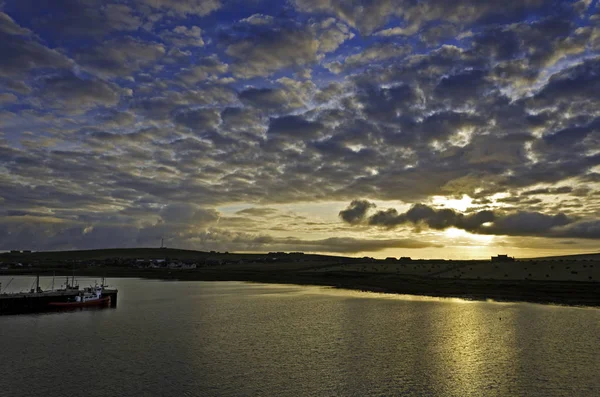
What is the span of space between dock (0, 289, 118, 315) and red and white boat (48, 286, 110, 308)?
1.43 metres

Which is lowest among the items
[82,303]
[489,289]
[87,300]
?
[82,303]

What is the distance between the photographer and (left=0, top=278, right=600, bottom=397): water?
132ft

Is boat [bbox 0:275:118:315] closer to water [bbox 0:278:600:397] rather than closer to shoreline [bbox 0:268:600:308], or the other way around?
water [bbox 0:278:600:397]

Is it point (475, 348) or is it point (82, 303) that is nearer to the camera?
point (475, 348)

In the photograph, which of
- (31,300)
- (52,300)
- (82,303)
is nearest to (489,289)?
(82,303)

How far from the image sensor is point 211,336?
62.9 meters

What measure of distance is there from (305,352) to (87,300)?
7272cm

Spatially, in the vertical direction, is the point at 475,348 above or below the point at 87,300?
below

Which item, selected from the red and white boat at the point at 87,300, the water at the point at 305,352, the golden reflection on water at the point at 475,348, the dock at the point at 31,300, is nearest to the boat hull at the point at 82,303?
the red and white boat at the point at 87,300

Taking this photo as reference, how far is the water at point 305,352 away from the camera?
40094 mm

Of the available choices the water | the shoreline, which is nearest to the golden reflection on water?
the water

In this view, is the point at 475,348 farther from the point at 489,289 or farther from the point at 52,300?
the point at 52,300

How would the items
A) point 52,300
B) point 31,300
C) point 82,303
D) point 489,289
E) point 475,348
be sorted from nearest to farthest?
1. point 475,348
2. point 31,300
3. point 52,300
4. point 82,303
5. point 489,289

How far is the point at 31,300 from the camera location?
98.2 m
